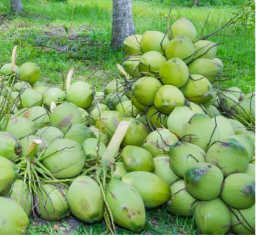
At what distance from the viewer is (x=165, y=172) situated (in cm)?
235

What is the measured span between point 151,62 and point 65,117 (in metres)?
0.69

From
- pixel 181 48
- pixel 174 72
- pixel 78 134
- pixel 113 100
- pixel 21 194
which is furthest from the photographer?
pixel 113 100

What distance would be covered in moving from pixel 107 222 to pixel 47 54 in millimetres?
4802

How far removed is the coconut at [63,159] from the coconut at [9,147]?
0.48 feet

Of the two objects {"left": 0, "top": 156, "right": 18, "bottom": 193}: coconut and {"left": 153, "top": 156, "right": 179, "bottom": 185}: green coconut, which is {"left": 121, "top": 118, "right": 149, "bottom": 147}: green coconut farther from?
{"left": 0, "top": 156, "right": 18, "bottom": 193}: coconut

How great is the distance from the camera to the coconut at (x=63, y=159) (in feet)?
7.34

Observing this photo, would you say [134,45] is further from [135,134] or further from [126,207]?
[126,207]

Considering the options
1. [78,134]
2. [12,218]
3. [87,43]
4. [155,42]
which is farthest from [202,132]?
[87,43]

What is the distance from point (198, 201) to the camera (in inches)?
85.3

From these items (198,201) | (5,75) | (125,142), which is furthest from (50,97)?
(198,201)

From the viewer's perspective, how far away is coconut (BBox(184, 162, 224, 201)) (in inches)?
80.5

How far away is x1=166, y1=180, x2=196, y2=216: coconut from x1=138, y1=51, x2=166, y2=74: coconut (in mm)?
897

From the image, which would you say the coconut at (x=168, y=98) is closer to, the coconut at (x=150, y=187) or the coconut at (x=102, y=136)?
the coconut at (x=102, y=136)

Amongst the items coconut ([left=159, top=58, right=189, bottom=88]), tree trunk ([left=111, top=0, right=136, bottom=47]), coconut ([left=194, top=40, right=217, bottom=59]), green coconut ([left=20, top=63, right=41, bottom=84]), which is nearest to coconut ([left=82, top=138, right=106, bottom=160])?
coconut ([left=159, top=58, right=189, bottom=88])
